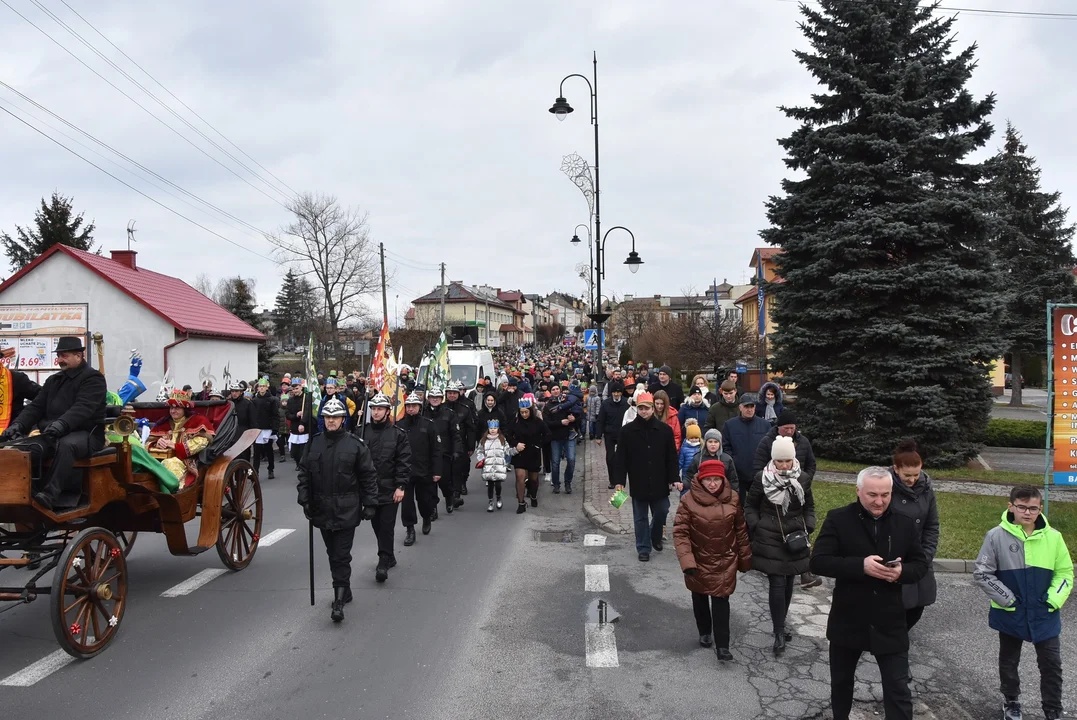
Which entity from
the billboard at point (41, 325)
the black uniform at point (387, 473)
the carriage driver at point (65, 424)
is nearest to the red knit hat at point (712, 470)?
the black uniform at point (387, 473)

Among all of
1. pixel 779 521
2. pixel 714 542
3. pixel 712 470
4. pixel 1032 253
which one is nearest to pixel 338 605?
pixel 714 542

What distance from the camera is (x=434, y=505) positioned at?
9.91 metres

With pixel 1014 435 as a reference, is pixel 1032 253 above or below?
above

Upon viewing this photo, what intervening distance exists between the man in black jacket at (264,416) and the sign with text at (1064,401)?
12.6 meters

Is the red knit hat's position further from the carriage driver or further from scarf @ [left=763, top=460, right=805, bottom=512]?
the carriage driver

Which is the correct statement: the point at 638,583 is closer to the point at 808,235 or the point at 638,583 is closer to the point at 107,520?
the point at 107,520

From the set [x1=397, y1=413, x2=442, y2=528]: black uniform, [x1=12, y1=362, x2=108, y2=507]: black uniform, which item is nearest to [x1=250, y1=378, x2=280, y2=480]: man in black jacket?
[x1=397, y1=413, x2=442, y2=528]: black uniform

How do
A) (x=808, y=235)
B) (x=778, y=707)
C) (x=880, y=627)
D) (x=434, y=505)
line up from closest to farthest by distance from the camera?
(x=880, y=627) < (x=778, y=707) < (x=434, y=505) < (x=808, y=235)

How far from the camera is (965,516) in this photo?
9.80 meters

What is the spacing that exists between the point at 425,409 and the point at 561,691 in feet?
19.5

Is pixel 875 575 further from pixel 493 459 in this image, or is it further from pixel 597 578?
pixel 493 459

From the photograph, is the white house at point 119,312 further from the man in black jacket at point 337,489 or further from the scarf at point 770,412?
the scarf at point 770,412

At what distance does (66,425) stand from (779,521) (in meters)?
5.58

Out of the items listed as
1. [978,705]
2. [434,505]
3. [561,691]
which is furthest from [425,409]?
[978,705]
